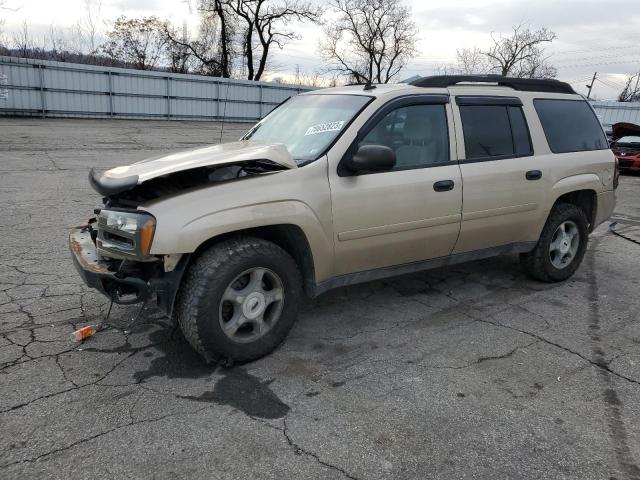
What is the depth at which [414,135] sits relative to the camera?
4.23 metres

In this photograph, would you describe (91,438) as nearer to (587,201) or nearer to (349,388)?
(349,388)

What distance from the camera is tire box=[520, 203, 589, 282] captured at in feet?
17.0

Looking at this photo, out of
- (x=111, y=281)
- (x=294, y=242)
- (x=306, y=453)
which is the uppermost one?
(x=294, y=242)

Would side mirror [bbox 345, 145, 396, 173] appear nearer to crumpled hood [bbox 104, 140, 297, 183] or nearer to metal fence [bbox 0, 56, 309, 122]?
crumpled hood [bbox 104, 140, 297, 183]

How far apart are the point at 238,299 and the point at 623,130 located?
18.6m

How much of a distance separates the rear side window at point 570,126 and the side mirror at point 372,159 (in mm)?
2211

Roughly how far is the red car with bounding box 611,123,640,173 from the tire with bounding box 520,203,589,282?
1439cm

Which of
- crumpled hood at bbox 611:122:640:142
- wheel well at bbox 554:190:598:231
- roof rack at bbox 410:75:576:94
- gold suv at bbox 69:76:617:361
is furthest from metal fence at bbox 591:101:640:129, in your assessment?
gold suv at bbox 69:76:617:361

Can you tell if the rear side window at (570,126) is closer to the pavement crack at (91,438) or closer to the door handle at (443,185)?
the door handle at (443,185)

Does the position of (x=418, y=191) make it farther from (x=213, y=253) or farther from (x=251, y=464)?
(x=251, y=464)

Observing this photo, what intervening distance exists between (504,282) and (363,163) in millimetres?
2610

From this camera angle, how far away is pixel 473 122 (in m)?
4.54

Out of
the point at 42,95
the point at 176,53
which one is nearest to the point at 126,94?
the point at 42,95

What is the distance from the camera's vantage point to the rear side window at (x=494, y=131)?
14.8 ft
